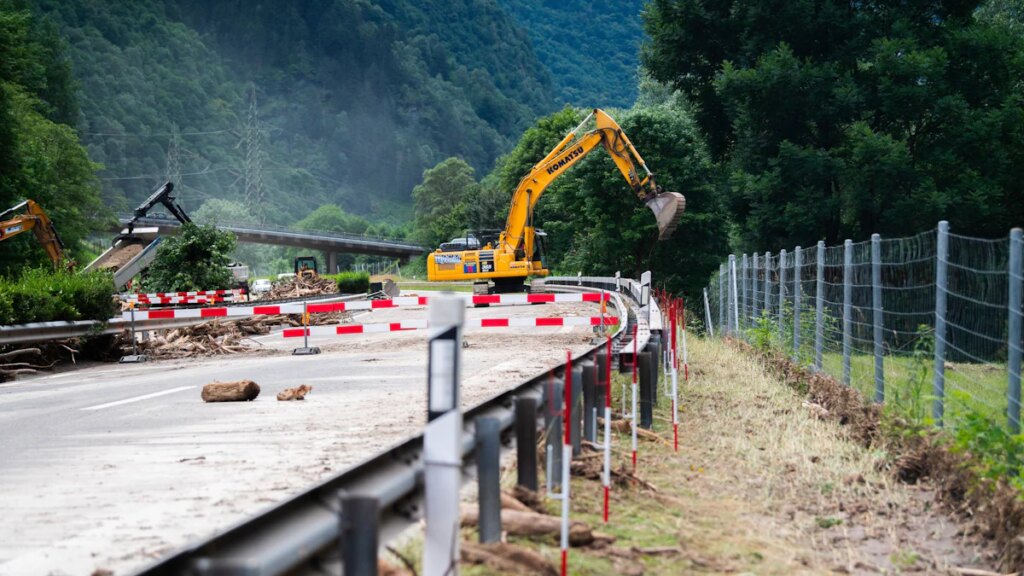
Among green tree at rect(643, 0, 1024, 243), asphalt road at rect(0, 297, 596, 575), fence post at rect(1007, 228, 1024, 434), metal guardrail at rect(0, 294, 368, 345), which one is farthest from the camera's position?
green tree at rect(643, 0, 1024, 243)

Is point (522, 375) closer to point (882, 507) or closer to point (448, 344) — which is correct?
point (882, 507)

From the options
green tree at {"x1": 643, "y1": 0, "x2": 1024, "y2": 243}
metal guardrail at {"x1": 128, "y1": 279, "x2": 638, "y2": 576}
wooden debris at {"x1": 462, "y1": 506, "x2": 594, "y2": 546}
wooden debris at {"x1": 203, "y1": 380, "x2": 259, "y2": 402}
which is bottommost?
wooden debris at {"x1": 203, "y1": 380, "x2": 259, "y2": 402}

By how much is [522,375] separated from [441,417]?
375 inches

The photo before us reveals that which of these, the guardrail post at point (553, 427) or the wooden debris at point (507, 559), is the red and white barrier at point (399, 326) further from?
the wooden debris at point (507, 559)

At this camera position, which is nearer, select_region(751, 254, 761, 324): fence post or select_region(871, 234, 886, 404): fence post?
select_region(871, 234, 886, 404): fence post

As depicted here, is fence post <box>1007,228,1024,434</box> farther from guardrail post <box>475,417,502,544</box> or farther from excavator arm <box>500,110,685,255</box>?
excavator arm <box>500,110,685,255</box>

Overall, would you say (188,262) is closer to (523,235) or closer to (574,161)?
(523,235)

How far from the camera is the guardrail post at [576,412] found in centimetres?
700

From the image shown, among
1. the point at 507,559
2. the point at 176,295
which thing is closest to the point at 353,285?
the point at 176,295

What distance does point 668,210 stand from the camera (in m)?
34.9

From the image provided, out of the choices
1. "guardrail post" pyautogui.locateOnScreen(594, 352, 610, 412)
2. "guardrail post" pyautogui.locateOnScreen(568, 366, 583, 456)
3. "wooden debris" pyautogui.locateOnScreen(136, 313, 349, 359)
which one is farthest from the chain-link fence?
"wooden debris" pyautogui.locateOnScreen(136, 313, 349, 359)

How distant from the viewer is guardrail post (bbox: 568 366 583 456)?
7000 mm

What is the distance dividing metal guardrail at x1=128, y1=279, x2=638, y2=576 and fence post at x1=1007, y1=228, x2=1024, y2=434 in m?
3.76

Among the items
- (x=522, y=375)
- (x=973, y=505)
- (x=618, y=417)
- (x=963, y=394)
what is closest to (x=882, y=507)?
(x=973, y=505)
